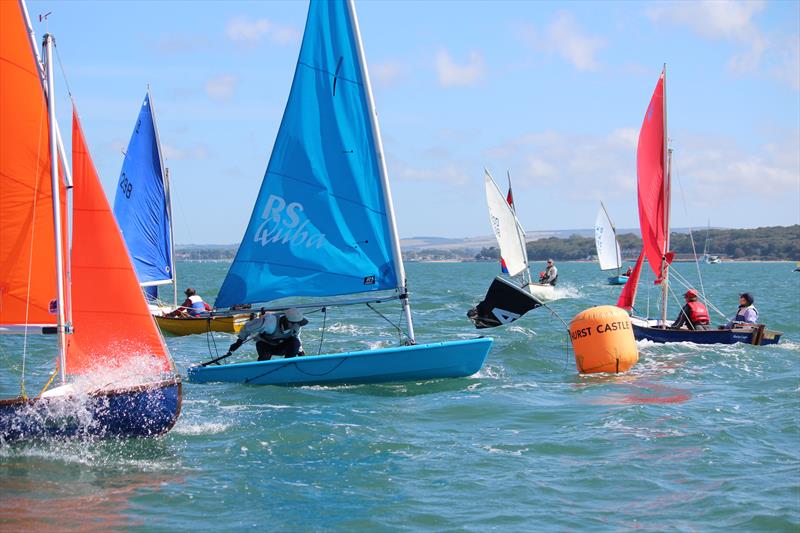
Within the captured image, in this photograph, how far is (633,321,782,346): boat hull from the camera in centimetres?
2056

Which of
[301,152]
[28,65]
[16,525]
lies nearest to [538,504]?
[16,525]

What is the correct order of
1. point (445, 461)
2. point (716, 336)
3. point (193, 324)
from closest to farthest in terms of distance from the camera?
point (445, 461) → point (716, 336) → point (193, 324)

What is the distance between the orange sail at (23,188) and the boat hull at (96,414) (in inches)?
41.7

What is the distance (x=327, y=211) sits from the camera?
15977mm

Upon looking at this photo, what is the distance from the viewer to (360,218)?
15.9 metres

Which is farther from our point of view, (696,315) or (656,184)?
(656,184)

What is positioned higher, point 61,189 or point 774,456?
point 61,189

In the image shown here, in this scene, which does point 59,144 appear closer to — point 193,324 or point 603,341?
point 603,341

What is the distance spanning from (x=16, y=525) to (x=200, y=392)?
21.9ft

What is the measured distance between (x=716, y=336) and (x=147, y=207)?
53.8 ft

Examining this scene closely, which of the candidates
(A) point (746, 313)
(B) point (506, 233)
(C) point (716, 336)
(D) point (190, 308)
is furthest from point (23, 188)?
(B) point (506, 233)

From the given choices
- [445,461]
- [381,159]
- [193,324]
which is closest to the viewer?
[445,461]

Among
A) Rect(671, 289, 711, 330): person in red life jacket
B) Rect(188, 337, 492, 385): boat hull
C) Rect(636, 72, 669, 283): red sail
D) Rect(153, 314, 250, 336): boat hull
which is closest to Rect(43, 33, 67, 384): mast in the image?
Rect(188, 337, 492, 385): boat hull

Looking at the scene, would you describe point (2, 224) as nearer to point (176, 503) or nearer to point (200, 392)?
point (176, 503)
